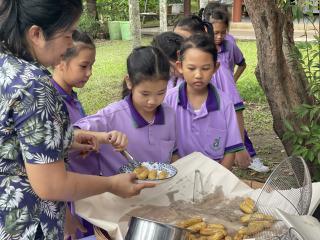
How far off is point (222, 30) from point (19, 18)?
2.56 meters

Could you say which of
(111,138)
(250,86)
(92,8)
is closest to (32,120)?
(111,138)

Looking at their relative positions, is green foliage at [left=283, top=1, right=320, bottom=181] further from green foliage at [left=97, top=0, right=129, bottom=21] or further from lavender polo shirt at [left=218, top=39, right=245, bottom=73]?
green foliage at [left=97, top=0, right=129, bottom=21]

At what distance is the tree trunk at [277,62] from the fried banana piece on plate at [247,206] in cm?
127

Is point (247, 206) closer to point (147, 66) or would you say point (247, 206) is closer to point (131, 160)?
point (131, 160)

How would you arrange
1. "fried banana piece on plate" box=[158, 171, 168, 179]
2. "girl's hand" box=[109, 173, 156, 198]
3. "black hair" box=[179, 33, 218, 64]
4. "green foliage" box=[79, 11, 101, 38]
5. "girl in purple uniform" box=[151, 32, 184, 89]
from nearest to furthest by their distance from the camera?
"girl's hand" box=[109, 173, 156, 198] < "fried banana piece on plate" box=[158, 171, 168, 179] < "black hair" box=[179, 33, 218, 64] < "girl in purple uniform" box=[151, 32, 184, 89] < "green foliage" box=[79, 11, 101, 38]

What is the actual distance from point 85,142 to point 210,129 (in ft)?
2.30

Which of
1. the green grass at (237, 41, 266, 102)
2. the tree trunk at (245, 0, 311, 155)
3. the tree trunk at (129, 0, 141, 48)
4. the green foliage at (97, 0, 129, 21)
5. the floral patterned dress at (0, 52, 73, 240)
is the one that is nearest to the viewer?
the floral patterned dress at (0, 52, 73, 240)

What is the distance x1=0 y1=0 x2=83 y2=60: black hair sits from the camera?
1.19m

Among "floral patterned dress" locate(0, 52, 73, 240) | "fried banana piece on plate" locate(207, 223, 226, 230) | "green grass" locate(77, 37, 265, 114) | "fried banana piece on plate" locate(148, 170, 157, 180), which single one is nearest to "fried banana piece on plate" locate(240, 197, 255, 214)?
"fried banana piece on plate" locate(207, 223, 226, 230)

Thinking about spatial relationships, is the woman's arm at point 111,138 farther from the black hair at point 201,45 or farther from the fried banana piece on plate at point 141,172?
the black hair at point 201,45

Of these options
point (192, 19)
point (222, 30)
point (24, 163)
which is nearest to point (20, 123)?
point (24, 163)

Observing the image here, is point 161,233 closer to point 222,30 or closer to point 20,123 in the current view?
point 20,123

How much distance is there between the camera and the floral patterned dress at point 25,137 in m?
1.17

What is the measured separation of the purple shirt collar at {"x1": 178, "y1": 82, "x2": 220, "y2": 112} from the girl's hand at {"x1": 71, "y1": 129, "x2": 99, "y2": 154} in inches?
25.5
